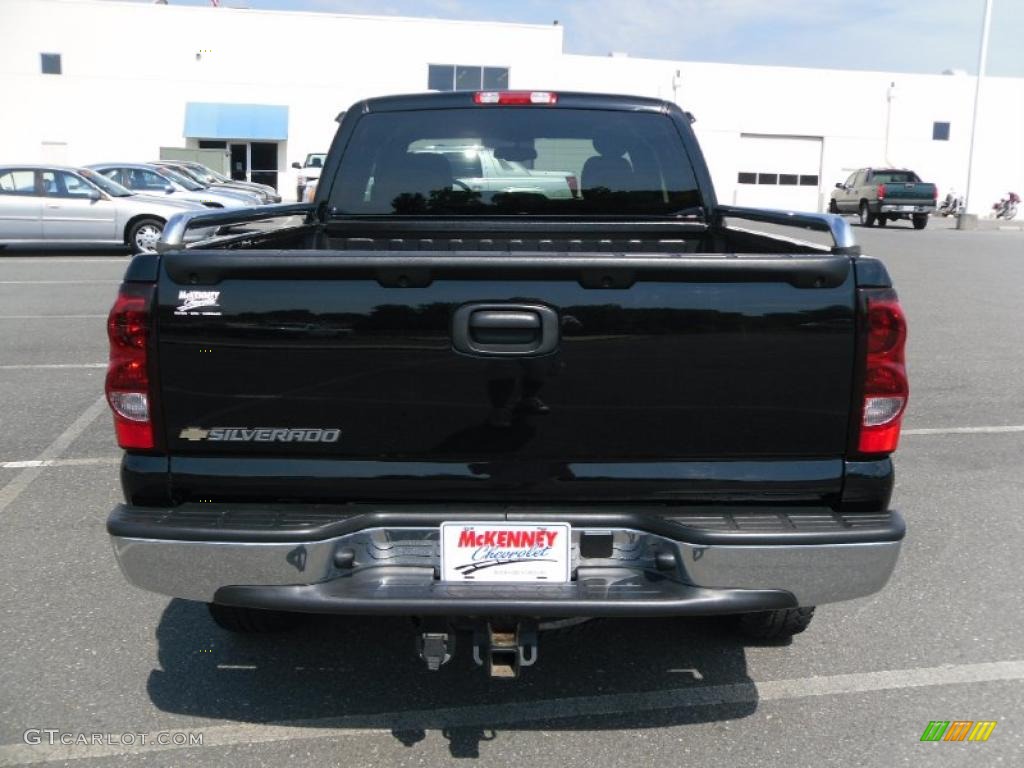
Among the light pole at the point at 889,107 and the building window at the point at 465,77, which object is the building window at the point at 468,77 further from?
the light pole at the point at 889,107

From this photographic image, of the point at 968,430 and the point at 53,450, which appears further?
the point at 968,430

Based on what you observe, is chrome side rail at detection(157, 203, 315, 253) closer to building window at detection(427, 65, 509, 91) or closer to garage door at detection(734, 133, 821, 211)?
building window at detection(427, 65, 509, 91)

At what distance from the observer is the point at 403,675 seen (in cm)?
353

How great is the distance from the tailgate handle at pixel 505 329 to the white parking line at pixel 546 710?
1.26m

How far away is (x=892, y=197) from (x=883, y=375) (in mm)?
31554

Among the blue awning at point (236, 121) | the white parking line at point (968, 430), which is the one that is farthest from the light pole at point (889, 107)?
the white parking line at point (968, 430)

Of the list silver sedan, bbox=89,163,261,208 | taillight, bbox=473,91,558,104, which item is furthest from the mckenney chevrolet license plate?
silver sedan, bbox=89,163,261,208

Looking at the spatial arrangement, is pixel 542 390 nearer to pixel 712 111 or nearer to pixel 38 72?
pixel 38 72

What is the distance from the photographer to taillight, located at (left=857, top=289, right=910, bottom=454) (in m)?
2.77

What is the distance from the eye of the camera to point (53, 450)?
619cm

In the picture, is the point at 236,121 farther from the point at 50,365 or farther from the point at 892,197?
the point at 50,365

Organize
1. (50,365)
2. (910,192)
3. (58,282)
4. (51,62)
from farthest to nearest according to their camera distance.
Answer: (51,62)
(910,192)
(58,282)
(50,365)

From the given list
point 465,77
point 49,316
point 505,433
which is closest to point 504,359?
point 505,433

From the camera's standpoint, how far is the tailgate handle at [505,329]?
2740mm
